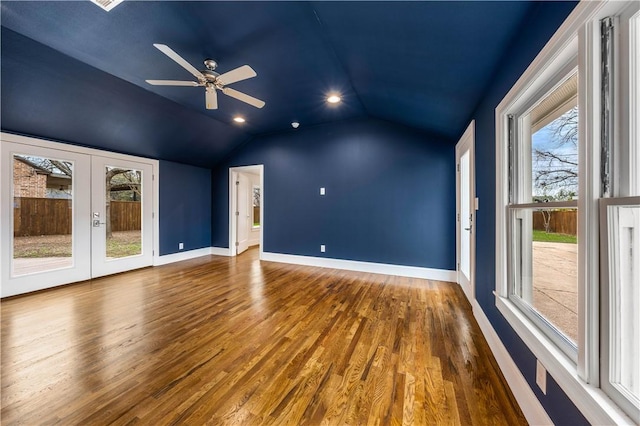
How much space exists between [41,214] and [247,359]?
12.3 ft

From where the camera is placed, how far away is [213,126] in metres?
4.41

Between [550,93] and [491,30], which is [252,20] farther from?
[550,93]

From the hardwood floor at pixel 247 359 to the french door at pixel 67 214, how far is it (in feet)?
1.54

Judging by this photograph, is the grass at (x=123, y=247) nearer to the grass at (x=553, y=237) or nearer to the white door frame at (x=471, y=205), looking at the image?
the white door frame at (x=471, y=205)

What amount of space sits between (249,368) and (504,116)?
8.83 ft

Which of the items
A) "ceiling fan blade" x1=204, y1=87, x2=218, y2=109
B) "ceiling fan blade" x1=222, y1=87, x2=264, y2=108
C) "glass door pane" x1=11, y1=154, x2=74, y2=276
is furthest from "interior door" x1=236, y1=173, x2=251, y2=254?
"ceiling fan blade" x1=222, y1=87, x2=264, y2=108

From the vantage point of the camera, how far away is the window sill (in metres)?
0.81

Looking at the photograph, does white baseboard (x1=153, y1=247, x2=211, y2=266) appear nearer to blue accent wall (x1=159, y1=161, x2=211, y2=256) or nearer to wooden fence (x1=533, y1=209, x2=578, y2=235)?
blue accent wall (x1=159, y1=161, x2=211, y2=256)

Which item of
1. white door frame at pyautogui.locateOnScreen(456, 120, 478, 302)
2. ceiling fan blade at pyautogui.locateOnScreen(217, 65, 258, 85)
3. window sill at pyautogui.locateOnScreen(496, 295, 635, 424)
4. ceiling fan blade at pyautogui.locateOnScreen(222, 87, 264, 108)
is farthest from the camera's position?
white door frame at pyautogui.locateOnScreen(456, 120, 478, 302)

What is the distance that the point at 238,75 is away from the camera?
2174mm

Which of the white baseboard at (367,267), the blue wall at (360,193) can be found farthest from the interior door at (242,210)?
the white baseboard at (367,267)

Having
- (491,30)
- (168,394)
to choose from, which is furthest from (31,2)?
(491,30)

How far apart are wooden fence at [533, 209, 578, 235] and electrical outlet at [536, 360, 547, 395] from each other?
2.32 feet

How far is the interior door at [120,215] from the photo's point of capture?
151 inches
